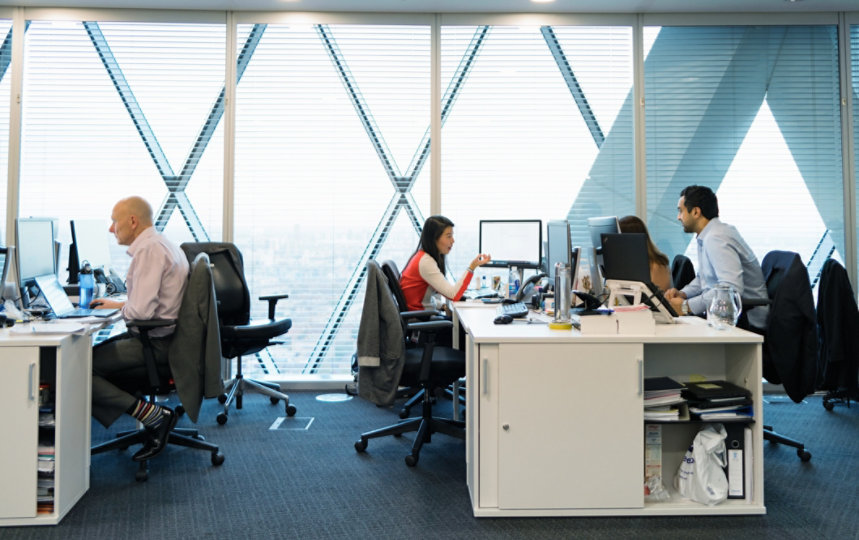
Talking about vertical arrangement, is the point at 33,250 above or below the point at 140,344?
above

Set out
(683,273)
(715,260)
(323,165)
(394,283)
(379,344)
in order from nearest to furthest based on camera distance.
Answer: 1. (379,344)
2. (715,260)
3. (394,283)
4. (683,273)
5. (323,165)

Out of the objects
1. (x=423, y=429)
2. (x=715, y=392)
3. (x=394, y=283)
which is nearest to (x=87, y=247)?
(x=394, y=283)

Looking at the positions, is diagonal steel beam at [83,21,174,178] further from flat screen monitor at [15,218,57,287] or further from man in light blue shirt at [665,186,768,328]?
man in light blue shirt at [665,186,768,328]

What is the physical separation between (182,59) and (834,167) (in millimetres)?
4893

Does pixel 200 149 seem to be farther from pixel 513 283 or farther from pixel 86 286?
pixel 513 283

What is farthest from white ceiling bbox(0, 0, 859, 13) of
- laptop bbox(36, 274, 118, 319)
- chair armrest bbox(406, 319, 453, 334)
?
chair armrest bbox(406, 319, 453, 334)

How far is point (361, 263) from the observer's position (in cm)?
464

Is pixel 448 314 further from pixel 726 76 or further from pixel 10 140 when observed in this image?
pixel 10 140

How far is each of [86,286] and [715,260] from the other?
11.0 feet

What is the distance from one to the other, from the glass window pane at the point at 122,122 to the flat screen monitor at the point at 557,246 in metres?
2.41

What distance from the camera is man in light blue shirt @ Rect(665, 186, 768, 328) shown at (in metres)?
3.14

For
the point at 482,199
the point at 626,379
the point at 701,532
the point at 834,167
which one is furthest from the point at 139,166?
the point at 834,167

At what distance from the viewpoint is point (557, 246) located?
11.5 feet

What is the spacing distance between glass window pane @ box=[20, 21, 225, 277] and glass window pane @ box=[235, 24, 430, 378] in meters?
0.27
